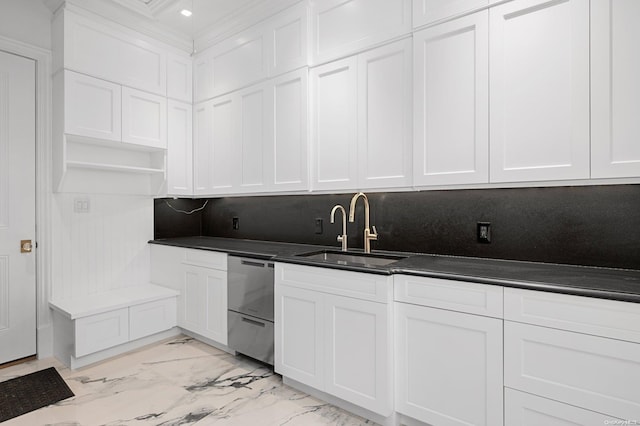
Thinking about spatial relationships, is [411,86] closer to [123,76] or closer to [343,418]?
[343,418]

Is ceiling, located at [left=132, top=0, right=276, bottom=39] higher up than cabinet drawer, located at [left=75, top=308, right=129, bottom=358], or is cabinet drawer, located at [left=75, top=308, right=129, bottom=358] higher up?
ceiling, located at [left=132, top=0, right=276, bottom=39]

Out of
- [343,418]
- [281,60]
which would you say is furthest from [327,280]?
[281,60]

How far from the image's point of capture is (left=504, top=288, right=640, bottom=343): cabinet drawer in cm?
131

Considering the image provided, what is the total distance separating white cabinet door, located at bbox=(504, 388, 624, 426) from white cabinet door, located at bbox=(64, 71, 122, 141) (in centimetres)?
329

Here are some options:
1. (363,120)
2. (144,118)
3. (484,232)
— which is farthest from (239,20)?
(484,232)

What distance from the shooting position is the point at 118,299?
9.66 feet

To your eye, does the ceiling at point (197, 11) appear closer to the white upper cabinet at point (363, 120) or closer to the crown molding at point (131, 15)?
the crown molding at point (131, 15)

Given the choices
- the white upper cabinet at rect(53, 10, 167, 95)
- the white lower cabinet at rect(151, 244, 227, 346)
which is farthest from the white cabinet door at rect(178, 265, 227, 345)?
the white upper cabinet at rect(53, 10, 167, 95)

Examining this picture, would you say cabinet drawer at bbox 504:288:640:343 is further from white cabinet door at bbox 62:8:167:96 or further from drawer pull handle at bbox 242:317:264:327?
white cabinet door at bbox 62:8:167:96

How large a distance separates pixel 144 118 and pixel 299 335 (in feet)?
7.80

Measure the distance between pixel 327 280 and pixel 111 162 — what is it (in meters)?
2.39

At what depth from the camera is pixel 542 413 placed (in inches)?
58.4

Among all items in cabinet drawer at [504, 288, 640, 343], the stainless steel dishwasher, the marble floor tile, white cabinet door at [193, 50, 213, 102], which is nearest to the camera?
cabinet drawer at [504, 288, 640, 343]

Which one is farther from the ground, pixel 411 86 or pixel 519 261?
pixel 411 86
